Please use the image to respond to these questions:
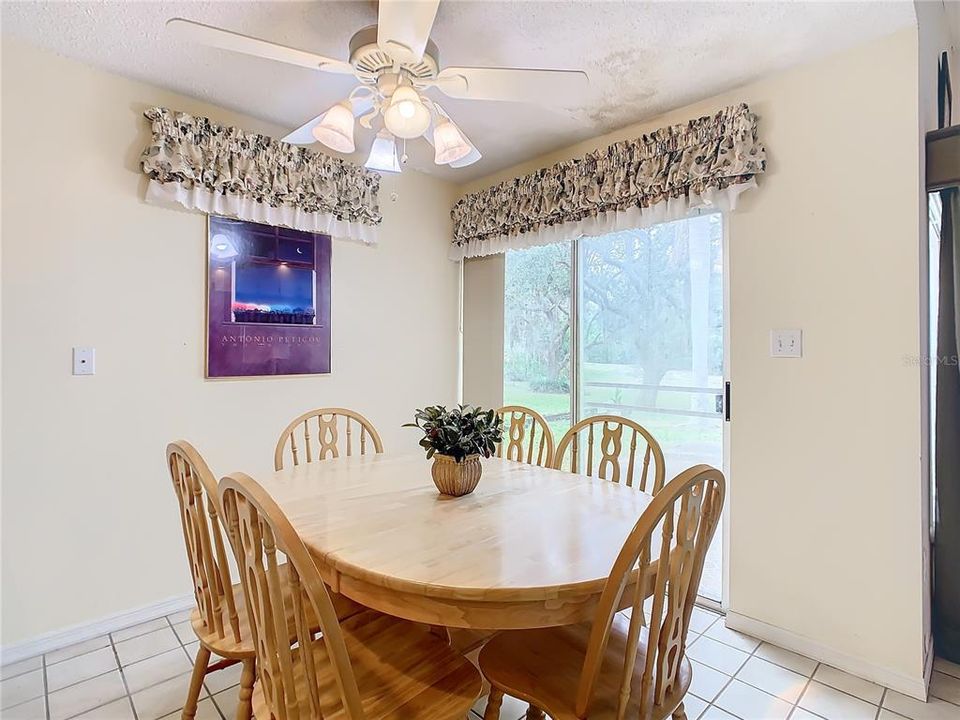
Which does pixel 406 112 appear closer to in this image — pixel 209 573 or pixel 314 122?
pixel 314 122

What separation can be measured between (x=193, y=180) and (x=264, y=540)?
2039mm

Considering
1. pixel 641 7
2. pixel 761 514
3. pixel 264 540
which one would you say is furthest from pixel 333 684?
pixel 641 7

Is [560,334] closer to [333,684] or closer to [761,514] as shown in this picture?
[761,514]

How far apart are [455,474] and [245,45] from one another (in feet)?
4.77

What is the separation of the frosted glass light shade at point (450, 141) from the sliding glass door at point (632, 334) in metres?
1.33

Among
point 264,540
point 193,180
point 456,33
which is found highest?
point 456,33

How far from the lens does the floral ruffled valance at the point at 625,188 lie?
220 cm

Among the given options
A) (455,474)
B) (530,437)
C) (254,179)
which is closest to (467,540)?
(455,474)

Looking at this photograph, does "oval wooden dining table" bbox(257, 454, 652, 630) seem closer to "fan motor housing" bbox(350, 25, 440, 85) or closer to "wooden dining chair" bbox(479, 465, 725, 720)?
"wooden dining chair" bbox(479, 465, 725, 720)

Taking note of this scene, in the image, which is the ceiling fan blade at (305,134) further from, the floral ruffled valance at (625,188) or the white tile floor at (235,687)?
the white tile floor at (235,687)

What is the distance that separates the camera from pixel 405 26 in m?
1.37

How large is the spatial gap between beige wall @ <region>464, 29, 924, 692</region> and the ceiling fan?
3.71 feet

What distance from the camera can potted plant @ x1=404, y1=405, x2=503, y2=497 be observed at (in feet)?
5.37

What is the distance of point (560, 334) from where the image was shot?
3143mm
